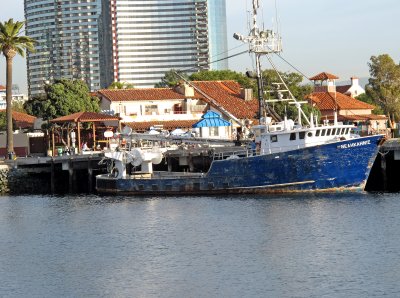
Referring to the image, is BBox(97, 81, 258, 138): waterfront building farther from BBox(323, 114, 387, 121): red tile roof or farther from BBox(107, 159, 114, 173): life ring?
BBox(107, 159, 114, 173): life ring

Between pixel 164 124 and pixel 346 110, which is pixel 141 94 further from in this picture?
pixel 346 110

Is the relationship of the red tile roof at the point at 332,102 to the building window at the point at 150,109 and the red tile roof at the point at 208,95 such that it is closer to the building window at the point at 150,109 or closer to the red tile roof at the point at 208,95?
the red tile roof at the point at 208,95

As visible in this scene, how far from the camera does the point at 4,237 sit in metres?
65.1

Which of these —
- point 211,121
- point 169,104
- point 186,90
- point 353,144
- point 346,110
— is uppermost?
point 186,90

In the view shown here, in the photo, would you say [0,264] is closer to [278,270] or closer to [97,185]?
[278,270]

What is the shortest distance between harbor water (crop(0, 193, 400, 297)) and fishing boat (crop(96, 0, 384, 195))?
1.72 metres

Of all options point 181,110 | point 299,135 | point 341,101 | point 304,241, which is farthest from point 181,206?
point 341,101

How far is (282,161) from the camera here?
254 feet

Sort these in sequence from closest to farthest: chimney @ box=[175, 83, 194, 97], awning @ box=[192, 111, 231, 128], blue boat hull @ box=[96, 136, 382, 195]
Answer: blue boat hull @ box=[96, 136, 382, 195]
awning @ box=[192, 111, 231, 128]
chimney @ box=[175, 83, 194, 97]

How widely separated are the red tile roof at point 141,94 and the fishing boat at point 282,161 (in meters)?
43.1

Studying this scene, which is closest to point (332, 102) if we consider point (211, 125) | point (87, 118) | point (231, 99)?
point (231, 99)

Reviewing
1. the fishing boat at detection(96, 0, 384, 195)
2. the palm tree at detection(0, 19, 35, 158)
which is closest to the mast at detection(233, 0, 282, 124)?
the fishing boat at detection(96, 0, 384, 195)

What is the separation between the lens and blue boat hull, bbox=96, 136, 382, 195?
250 feet

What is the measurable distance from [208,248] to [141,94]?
7394 cm
